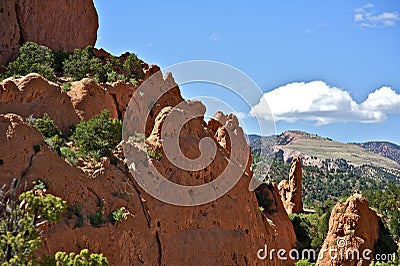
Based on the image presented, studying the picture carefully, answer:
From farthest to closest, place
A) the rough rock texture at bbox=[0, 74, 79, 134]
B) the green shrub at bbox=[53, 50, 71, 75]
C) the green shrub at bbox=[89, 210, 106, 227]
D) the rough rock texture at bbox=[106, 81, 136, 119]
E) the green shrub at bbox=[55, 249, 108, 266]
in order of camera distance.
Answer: the green shrub at bbox=[53, 50, 71, 75]
the rough rock texture at bbox=[106, 81, 136, 119]
the rough rock texture at bbox=[0, 74, 79, 134]
the green shrub at bbox=[89, 210, 106, 227]
the green shrub at bbox=[55, 249, 108, 266]

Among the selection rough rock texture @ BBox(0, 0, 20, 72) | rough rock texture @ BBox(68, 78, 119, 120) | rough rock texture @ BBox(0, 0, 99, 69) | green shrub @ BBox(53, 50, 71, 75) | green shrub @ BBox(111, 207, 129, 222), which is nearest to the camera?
green shrub @ BBox(111, 207, 129, 222)

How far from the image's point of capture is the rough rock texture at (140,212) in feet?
76.7

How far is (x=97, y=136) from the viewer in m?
28.9

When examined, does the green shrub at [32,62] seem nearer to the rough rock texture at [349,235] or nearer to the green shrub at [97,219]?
the green shrub at [97,219]

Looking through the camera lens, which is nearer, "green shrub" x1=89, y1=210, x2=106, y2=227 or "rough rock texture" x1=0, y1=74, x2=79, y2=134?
"green shrub" x1=89, y1=210, x2=106, y2=227

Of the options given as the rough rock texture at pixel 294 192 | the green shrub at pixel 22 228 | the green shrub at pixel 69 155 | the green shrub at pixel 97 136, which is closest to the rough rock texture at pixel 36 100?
the green shrub at pixel 97 136

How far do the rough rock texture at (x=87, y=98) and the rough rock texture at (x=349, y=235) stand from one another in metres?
16.3

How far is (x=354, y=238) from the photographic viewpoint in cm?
3078

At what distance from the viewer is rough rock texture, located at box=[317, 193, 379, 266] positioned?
2964 cm

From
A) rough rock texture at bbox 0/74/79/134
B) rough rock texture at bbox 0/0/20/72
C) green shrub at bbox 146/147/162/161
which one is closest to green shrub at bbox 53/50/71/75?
rough rock texture at bbox 0/0/20/72

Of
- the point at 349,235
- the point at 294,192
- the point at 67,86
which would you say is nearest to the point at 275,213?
the point at 349,235

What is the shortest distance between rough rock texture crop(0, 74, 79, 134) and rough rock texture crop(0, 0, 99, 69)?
12662 millimetres

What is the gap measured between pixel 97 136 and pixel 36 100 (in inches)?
159

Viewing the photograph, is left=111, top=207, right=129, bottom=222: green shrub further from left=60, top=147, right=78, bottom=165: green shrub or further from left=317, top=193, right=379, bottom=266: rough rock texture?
left=317, top=193, right=379, bottom=266: rough rock texture
